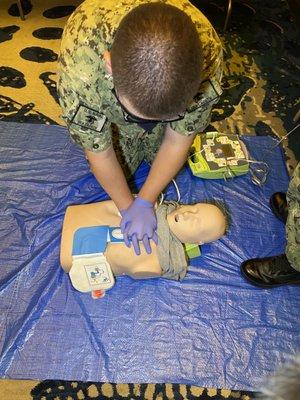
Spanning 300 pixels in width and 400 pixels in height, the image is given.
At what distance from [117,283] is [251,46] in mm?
1788

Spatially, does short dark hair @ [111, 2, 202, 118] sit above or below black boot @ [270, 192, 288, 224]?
above

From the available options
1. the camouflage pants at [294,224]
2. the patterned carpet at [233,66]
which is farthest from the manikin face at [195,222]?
the patterned carpet at [233,66]

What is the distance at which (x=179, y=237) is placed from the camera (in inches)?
51.4

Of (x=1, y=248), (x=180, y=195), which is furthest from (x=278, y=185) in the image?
(x=1, y=248)

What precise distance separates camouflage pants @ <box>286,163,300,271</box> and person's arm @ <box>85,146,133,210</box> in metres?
0.52

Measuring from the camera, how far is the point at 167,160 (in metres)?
1.24

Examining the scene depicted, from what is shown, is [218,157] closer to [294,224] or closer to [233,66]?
[294,224]

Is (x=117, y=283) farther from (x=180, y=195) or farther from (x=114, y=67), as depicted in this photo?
(x=114, y=67)

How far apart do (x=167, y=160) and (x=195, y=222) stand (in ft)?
0.72

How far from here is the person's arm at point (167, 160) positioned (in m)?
1.21

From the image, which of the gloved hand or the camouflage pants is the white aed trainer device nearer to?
the gloved hand

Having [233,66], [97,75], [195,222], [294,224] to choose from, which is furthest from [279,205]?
[233,66]

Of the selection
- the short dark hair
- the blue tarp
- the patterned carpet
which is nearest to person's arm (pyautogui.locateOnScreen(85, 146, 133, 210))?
the blue tarp

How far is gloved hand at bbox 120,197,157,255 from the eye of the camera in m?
1.24
